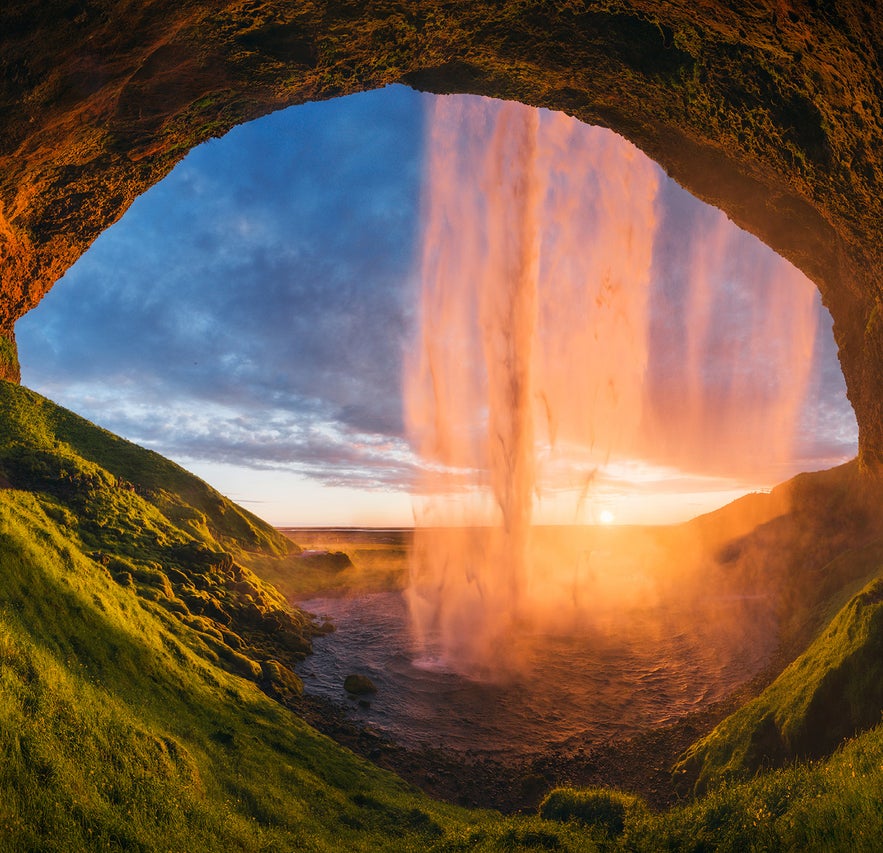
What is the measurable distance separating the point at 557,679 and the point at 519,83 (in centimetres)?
2540

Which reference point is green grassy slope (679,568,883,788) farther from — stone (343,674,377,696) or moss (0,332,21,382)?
moss (0,332,21,382)

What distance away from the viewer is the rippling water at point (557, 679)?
19.0m

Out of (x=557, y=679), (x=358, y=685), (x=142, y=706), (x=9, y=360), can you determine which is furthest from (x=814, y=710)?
(x=9, y=360)

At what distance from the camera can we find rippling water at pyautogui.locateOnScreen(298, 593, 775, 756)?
748 inches

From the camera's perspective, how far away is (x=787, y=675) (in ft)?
53.5

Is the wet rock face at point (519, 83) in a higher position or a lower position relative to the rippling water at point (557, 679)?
higher

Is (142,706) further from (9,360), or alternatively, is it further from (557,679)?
(9,360)

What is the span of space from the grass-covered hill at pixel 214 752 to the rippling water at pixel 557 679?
12.6 ft

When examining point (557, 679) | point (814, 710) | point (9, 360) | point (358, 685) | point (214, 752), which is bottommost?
point (557, 679)

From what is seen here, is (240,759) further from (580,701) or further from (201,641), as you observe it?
(580,701)

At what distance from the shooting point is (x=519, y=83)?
15.8 meters

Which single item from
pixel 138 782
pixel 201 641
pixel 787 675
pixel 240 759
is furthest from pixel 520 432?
pixel 138 782

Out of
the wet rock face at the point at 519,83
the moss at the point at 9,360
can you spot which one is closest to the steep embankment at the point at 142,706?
the moss at the point at 9,360

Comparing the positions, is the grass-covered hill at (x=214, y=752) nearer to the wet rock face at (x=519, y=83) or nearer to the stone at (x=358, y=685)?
the stone at (x=358, y=685)
